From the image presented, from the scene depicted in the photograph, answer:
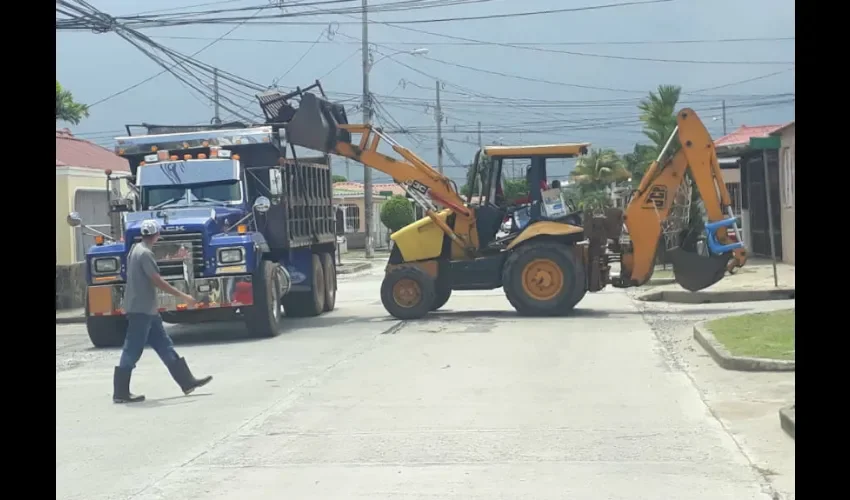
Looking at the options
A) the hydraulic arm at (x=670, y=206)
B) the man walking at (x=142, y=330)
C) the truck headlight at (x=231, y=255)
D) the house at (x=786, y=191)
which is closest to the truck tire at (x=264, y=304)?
the truck headlight at (x=231, y=255)

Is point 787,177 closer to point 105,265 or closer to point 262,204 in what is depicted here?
point 262,204

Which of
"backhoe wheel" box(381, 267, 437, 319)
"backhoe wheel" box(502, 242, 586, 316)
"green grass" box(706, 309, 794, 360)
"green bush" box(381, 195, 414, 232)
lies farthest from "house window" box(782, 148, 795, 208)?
"green bush" box(381, 195, 414, 232)

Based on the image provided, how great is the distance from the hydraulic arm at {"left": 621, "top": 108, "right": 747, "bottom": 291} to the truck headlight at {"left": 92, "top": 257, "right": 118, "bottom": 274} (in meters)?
8.37

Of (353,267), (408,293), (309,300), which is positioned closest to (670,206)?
(408,293)

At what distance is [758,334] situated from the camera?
14.5m

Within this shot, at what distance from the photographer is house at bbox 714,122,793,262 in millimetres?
30094

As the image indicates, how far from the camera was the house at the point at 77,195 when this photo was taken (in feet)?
88.9

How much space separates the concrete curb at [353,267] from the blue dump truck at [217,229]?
18730mm

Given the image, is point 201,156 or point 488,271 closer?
point 201,156

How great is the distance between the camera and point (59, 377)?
14461 mm

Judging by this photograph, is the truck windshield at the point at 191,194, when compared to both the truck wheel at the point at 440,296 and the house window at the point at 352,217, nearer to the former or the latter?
the truck wheel at the point at 440,296
